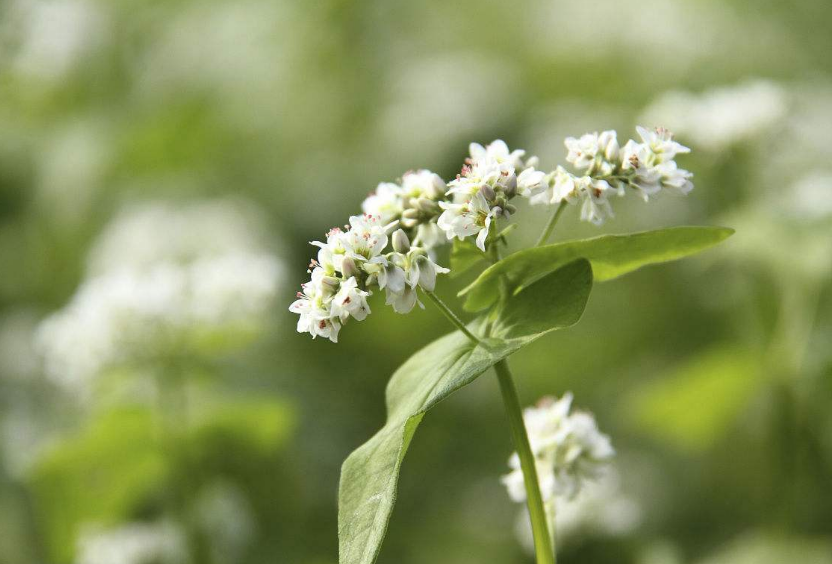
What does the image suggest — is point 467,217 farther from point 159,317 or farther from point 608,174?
point 159,317

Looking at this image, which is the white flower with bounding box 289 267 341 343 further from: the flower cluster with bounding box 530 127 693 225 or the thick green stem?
the flower cluster with bounding box 530 127 693 225

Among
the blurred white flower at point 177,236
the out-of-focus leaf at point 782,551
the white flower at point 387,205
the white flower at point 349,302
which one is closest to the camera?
the white flower at point 349,302

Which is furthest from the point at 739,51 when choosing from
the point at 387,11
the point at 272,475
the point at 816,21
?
the point at 272,475

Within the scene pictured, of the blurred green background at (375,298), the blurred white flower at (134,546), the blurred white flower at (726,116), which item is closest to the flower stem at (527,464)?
the blurred green background at (375,298)

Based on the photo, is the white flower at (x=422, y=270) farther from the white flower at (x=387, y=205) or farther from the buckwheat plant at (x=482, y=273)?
the white flower at (x=387, y=205)

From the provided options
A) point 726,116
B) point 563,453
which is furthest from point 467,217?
point 726,116

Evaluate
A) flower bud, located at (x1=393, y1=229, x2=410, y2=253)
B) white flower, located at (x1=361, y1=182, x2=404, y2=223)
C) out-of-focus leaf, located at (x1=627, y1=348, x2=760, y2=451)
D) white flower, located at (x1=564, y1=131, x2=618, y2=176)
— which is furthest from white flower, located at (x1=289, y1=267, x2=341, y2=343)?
out-of-focus leaf, located at (x1=627, y1=348, x2=760, y2=451)

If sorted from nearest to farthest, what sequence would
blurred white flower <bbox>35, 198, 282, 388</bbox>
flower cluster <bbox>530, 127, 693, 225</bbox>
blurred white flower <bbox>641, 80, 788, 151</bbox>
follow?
flower cluster <bbox>530, 127, 693, 225</bbox>, blurred white flower <bbox>35, 198, 282, 388</bbox>, blurred white flower <bbox>641, 80, 788, 151</bbox>
